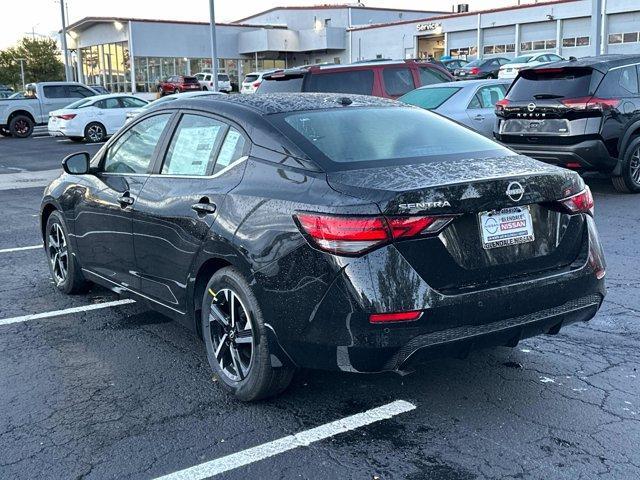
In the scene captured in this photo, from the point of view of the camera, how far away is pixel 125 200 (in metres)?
4.90

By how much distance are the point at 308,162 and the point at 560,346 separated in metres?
2.16

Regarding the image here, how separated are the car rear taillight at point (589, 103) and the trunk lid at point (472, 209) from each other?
6230mm

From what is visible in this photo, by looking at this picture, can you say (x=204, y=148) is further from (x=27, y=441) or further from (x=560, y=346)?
(x=560, y=346)

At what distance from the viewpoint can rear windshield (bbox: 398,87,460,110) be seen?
12.0 meters

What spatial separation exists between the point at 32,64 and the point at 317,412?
77.0 meters

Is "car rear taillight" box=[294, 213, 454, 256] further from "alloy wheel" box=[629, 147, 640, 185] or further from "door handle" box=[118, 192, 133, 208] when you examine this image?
"alloy wheel" box=[629, 147, 640, 185]

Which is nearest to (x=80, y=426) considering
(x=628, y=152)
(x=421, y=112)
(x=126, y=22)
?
(x=421, y=112)

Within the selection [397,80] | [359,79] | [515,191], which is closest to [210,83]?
[397,80]

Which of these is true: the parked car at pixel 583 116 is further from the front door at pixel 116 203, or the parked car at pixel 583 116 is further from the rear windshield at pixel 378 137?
the front door at pixel 116 203

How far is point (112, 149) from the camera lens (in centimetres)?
546

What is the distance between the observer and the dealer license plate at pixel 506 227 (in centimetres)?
355

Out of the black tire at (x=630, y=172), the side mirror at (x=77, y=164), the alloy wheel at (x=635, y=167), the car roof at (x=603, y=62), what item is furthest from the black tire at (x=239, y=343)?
the alloy wheel at (x=635, y=167)

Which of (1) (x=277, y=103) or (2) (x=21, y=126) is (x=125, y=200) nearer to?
(1) (x=277, y=103)

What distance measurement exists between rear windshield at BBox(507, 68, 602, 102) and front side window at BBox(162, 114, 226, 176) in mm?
6720
